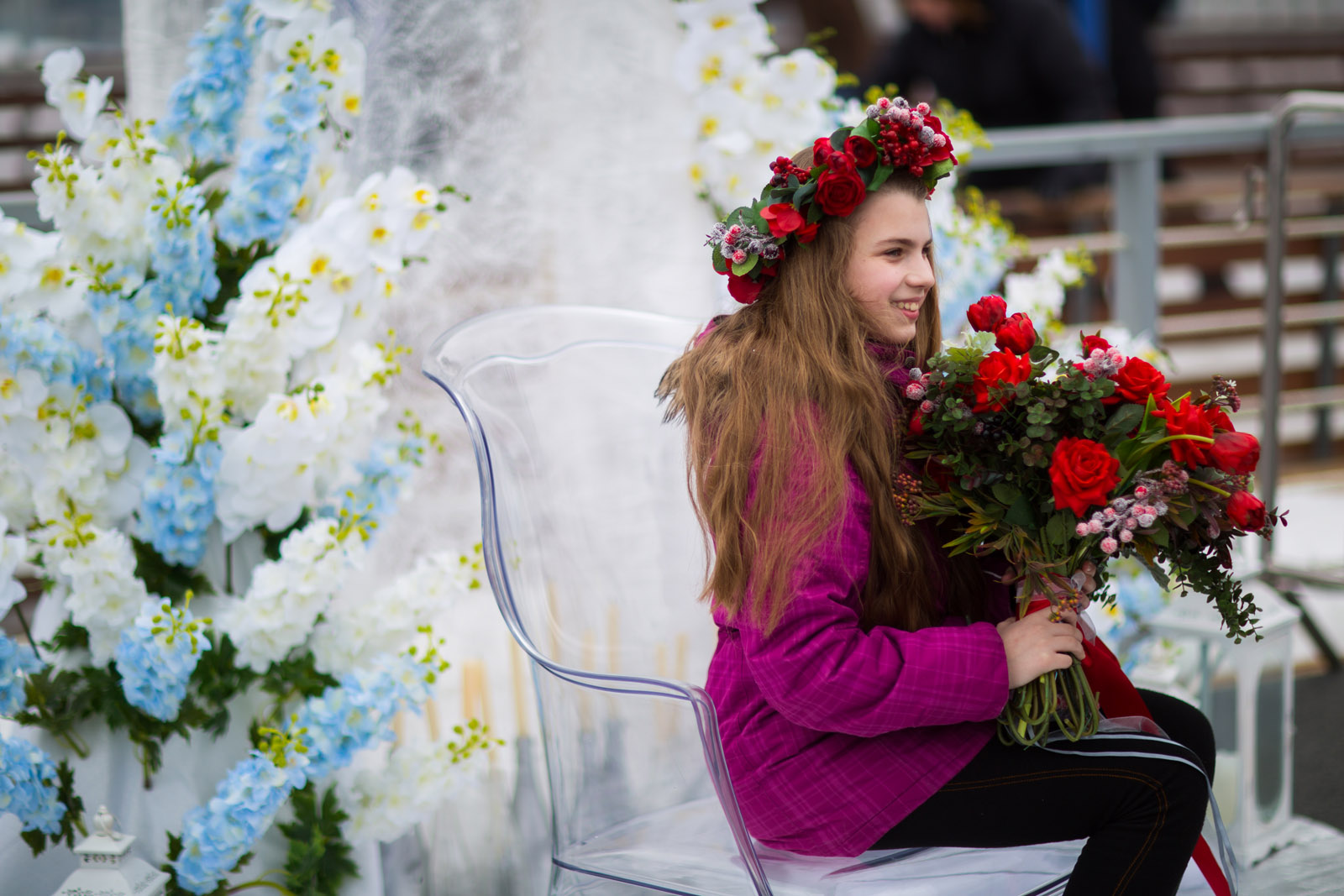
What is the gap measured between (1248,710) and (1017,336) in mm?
1129

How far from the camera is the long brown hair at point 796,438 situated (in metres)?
1.32

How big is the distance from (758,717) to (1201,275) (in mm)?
4519

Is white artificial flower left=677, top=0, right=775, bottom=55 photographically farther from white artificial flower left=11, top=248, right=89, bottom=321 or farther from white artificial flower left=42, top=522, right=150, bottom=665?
white artificial flower left=42, top=522, right=150, bottom=665

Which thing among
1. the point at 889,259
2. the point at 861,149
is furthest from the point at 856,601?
the point at 861,149

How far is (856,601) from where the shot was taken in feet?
4.46

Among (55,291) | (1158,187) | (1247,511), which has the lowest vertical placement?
(1247,511)

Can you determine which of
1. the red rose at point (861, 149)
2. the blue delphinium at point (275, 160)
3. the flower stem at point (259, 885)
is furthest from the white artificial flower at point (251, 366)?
the red rose at point (861, 149)

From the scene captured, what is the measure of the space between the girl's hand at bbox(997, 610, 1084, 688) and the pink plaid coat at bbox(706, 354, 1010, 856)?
0.02 meters

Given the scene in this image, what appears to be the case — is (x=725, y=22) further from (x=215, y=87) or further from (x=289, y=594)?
(x=289, y=594)

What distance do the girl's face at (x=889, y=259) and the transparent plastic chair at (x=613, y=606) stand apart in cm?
40

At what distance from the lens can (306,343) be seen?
1584 millimetres

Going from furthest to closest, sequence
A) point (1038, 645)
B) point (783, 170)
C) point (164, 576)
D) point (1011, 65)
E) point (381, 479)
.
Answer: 1. point (1011, 65)
2. point (381, 479)
3. point (164, 576)
4. point (783, 170)
5. point (1038, 645)

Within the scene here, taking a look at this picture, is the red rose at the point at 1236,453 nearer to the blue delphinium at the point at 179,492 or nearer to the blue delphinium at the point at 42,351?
the blue delphinium at the point at 179,492

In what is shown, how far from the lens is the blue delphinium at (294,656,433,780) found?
1.55 meters
